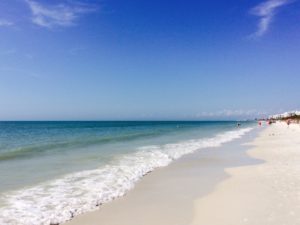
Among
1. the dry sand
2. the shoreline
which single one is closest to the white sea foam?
the shoreline

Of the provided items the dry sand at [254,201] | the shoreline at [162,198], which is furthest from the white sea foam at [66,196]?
the dry sand at [254,201]

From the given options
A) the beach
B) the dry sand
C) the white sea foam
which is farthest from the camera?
the white sea foam

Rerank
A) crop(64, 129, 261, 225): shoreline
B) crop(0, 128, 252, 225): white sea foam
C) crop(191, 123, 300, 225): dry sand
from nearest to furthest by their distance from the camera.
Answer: crop(191, 123, 300, 225): dry sand → crop(64, 129, 261, 225): shoreline → crop(0, 128, 252, 225): white sea foam

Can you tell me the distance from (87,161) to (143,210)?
32.4 ft

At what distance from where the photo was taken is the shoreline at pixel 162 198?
739 cm

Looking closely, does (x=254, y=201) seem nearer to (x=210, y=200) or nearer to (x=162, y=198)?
(x=210, y=200)

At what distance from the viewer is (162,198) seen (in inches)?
367

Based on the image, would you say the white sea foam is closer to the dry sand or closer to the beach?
the beach

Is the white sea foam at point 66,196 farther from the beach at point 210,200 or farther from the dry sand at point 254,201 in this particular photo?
the dry sand at point 254,201

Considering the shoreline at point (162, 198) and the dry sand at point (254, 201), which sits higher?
the dry sand at point (254, 201)

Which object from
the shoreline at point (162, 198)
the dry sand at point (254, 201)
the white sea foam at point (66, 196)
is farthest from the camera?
the white sea foam at point (66, 196)

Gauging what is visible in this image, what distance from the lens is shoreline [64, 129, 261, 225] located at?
24.2 ft

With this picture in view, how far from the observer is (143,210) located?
8.12m

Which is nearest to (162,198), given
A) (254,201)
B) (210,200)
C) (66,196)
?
(210,200)
